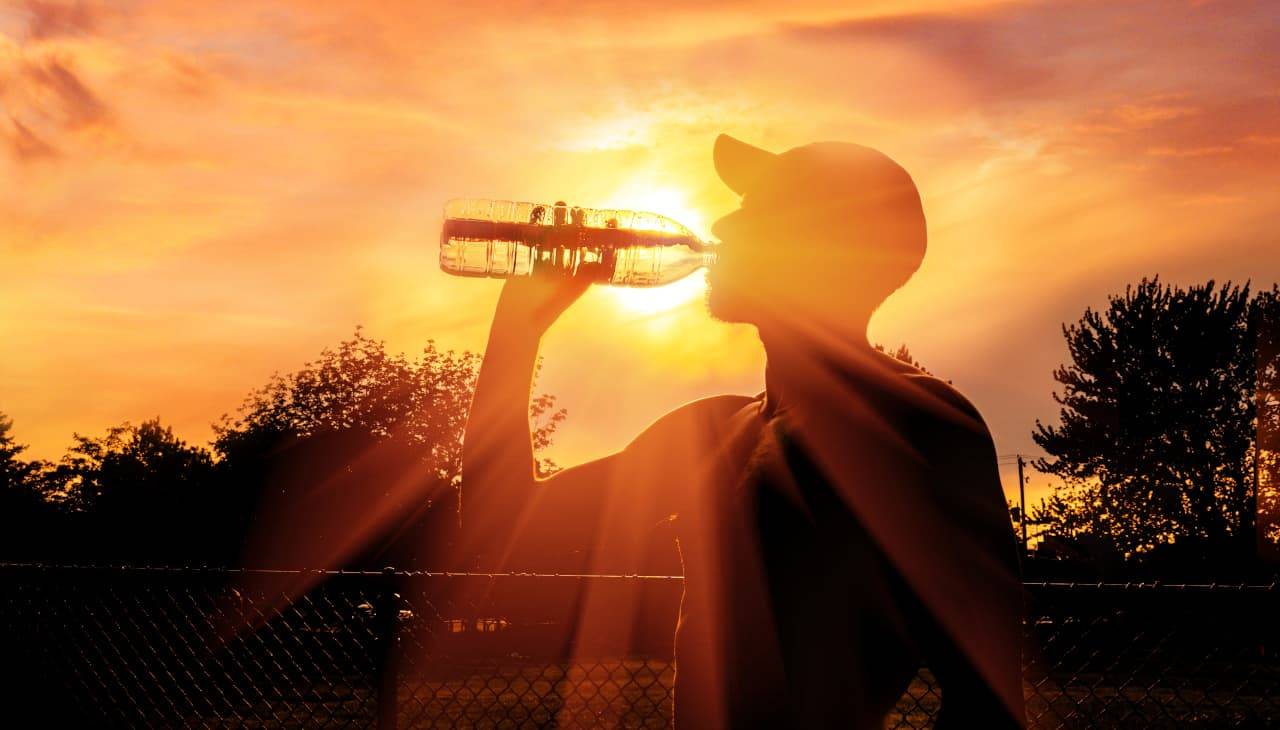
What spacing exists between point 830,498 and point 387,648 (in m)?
3.64

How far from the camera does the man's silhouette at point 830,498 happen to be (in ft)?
4.98

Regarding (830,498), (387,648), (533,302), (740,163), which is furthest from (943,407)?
(387,648)

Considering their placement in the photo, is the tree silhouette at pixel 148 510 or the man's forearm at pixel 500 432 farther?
the tree silhouette at pixel 148 510

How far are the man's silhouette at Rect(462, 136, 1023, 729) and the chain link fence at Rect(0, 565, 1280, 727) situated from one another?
915mm

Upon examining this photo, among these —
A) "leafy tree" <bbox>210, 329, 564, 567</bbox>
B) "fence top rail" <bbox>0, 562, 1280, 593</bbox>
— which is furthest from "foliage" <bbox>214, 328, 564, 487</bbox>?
"fence top rail" <bbox>0, 562, 1280, 593</bbox>

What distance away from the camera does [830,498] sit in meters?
1.62

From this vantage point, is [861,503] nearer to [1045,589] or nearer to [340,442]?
[1045,589]

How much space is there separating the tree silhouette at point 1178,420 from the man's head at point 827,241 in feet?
144

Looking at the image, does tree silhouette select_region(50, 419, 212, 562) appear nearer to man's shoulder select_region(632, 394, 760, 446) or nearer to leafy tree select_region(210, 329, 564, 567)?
leafy tree select_region(210, 329, 564, 567)

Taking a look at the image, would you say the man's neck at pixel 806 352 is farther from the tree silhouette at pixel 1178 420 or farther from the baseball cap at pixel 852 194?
the tree silhouette at pixel 1178 420

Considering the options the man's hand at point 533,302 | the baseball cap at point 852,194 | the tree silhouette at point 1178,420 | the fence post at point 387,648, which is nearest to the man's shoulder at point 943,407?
the baseball cap at point 852,194

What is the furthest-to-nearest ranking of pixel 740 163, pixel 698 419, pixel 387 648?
pixel 387 648
pixel 698 419
pixel 740 163

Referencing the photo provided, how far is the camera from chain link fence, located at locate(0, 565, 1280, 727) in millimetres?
4793

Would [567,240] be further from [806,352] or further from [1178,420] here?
[1178,420]
